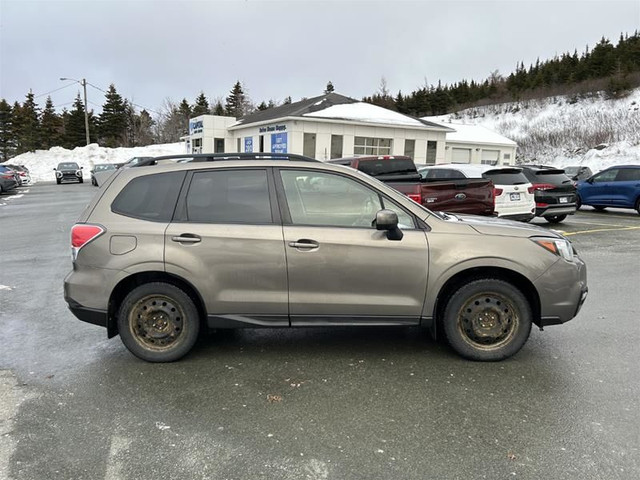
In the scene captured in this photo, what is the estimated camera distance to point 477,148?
37594mm

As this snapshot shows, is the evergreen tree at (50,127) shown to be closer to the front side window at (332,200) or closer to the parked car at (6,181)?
the parked car at (6,181)

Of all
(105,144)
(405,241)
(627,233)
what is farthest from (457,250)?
(105,144)

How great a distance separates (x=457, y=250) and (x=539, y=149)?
54200 millimetres

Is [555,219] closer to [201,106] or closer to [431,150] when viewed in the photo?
[431,150]

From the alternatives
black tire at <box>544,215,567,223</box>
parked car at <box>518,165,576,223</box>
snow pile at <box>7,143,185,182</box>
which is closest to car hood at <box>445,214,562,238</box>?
parked car at <box>518,165,576,223</box>

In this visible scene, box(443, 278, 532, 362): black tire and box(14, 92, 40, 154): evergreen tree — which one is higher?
box(14, 92, 40, 154): evergreen tree

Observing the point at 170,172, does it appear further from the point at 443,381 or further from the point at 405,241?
the point at 443,381

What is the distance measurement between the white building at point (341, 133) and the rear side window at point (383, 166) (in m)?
16.4

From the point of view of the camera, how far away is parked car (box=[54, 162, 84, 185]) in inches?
1403

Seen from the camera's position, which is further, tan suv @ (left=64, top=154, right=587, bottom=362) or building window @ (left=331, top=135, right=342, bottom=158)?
building window @ (left=331, top=135, right=342, bottom=158)

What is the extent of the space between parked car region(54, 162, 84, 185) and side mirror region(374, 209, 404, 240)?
37.5m

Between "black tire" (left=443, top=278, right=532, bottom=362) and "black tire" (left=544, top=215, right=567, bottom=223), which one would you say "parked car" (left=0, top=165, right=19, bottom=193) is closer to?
"black tire" (left=544, top=215, right=567, bottom=223)

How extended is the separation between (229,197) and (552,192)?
10969 millimetres

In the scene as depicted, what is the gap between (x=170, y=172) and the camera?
420 centimetres
